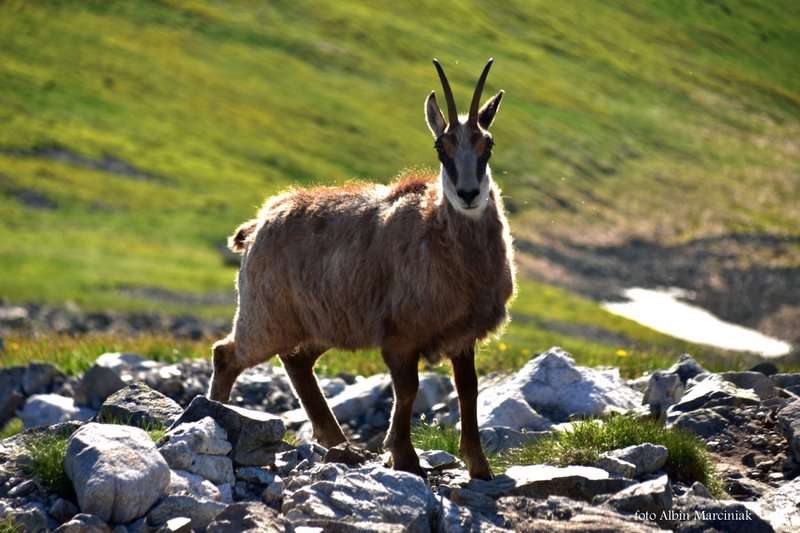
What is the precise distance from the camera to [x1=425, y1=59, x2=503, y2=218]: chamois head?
37.2ft

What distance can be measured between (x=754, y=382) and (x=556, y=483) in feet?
15.6

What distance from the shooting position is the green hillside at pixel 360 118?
78062mm

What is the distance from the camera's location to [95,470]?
987 cm

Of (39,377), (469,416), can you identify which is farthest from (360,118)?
(469,416)

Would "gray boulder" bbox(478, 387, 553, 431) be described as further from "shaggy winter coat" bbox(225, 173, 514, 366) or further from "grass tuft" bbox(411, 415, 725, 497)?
"shaggy winter coat" bbox(225, 173, 514, 366)

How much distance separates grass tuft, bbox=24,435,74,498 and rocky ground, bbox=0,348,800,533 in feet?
0.14

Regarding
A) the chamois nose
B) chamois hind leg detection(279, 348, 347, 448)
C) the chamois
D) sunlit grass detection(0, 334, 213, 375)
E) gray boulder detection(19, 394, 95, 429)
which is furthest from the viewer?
sunlit grass detection(0, 334, 213, 375)

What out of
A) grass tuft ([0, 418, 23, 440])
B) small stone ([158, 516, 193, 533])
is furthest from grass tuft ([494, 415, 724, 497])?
grass tuft ([0, 418, 23, 440])

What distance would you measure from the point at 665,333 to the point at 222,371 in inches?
2030

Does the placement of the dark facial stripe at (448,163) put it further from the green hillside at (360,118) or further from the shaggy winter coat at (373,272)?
the green hillside at (360,118)

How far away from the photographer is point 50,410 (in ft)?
61.3

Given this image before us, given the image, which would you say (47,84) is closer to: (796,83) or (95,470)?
(796,83)

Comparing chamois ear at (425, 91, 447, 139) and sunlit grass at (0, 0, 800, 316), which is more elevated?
chamois ear at (425, 91, 447, 139)

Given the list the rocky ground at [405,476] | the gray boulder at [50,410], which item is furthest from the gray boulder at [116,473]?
the gray boulder at [50,410]
